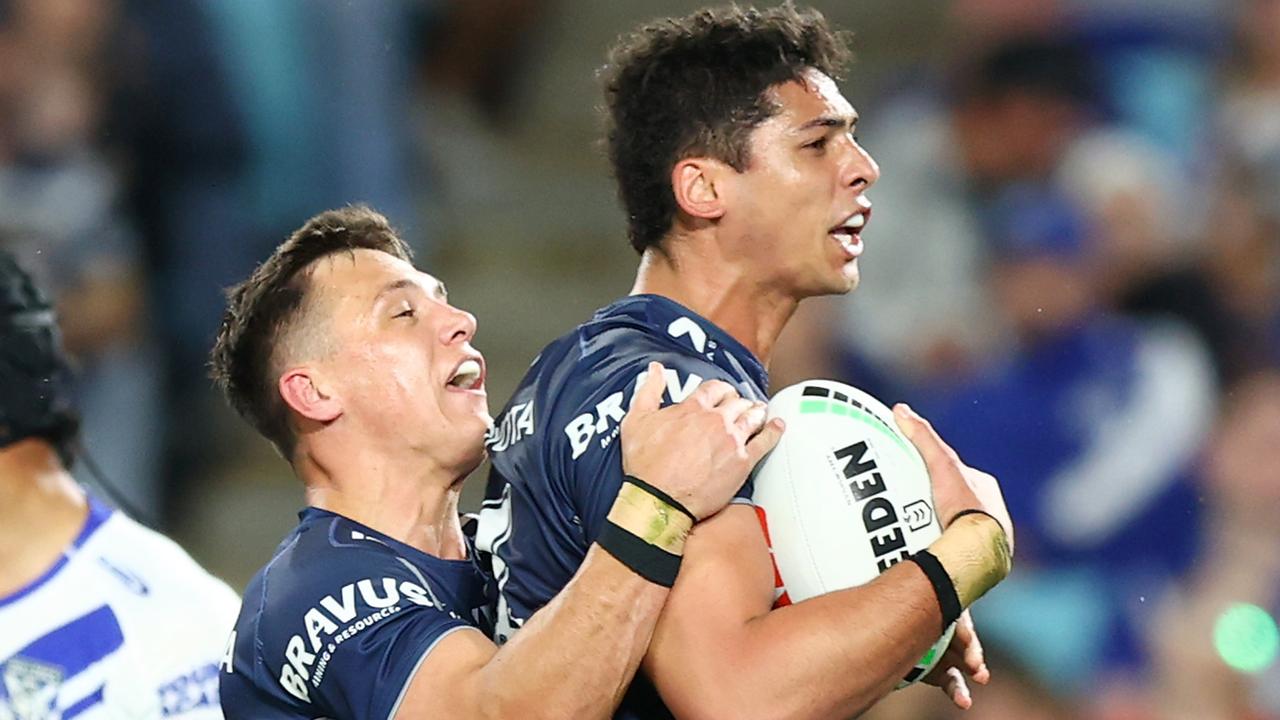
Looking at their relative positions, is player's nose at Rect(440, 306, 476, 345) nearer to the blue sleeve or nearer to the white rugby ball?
the blue sleeve

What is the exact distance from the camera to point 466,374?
12.5 feet

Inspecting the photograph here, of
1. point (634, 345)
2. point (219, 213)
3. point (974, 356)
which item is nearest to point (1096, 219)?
point (974, 356)

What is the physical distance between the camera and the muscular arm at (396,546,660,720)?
9.71 ft

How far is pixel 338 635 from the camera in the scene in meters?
3.30

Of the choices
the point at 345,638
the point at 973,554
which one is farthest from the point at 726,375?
the point at 345,638

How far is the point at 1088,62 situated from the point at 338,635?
4906 mm

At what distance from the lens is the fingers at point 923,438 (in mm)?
3236

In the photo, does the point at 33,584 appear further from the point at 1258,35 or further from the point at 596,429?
the point at 1258,35

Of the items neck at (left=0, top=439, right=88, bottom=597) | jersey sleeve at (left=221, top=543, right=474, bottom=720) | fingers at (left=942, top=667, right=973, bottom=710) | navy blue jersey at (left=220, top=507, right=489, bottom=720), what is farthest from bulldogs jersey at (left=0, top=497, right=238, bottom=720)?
fingers at (left=942, top=667, right=973, bottom=710)

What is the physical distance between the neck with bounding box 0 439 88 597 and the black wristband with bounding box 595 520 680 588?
1640 mm

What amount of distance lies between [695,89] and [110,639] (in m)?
1.67

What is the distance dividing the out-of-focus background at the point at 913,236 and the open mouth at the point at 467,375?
229 centimetres

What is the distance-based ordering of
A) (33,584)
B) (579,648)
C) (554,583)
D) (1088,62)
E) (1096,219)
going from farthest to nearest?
(1088,62)
(1096,219)
(33,584)
(554,583)
(579,648)

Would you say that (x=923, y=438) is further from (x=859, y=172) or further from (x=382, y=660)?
(x=382, y=660)
